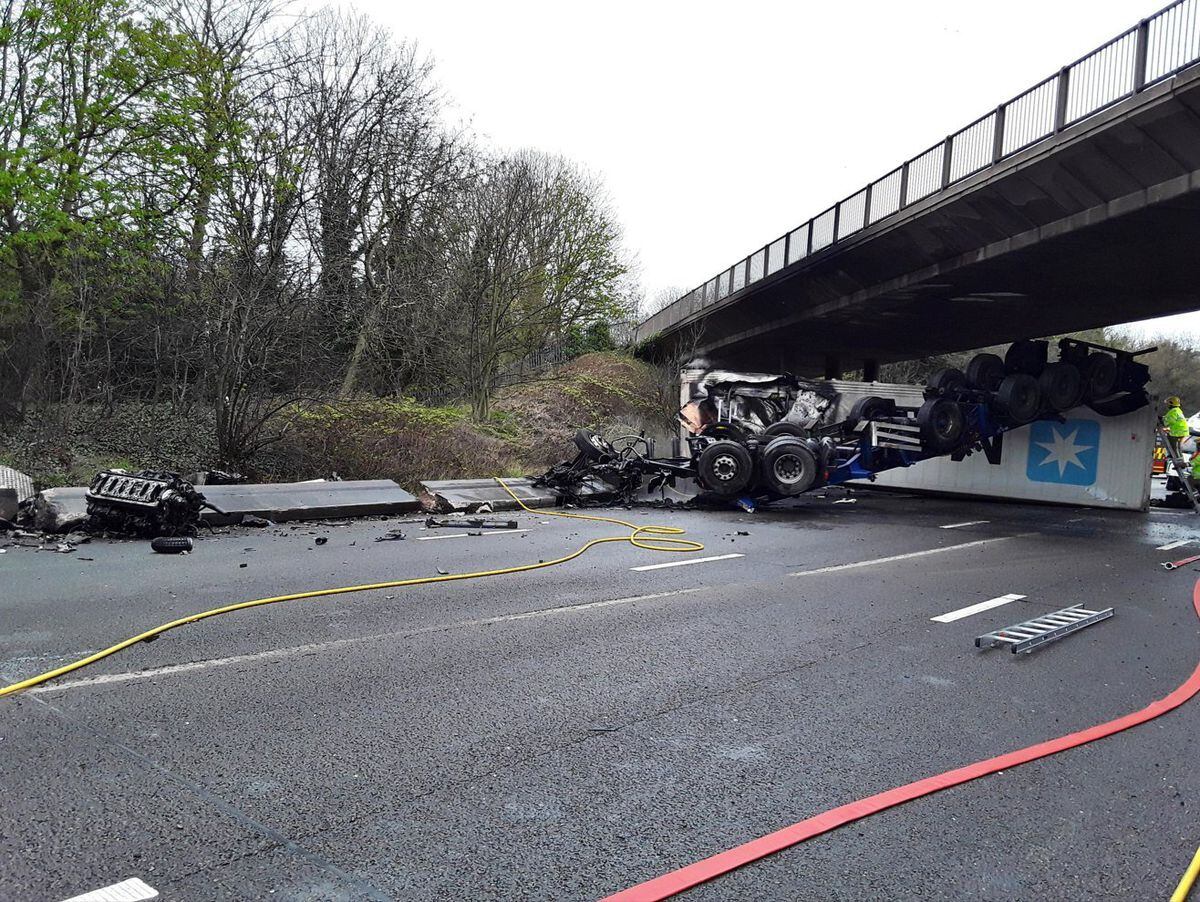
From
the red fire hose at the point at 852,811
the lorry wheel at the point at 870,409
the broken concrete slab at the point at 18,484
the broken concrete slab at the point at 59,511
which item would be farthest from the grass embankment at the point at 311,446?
the red fire hose at the point at 852,811

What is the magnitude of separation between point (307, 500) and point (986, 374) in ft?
42.0

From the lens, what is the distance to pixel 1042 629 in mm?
5766

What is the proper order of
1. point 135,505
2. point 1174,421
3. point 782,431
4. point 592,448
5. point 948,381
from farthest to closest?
point 1174,421
point 948,381
point 782,431
point 592,448
point 135,505

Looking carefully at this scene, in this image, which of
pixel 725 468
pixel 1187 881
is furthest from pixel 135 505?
pixel 1187 881

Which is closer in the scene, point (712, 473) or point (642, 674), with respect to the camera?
point (642, 674)

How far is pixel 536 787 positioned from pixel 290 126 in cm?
1613

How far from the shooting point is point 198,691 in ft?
13.1

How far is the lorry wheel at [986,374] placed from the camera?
50.4 feet

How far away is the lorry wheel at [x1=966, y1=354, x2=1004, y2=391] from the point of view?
15.4 metres

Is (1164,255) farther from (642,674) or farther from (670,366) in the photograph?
(670,366)

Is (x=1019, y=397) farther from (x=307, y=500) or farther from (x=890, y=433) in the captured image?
(x=307, y=500)

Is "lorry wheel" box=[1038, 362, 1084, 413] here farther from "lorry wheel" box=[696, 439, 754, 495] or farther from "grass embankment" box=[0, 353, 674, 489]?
"grass embankment" box=[0, 353, 674, 489]

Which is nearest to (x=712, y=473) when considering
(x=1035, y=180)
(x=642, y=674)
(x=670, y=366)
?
(x=1035, y=180)

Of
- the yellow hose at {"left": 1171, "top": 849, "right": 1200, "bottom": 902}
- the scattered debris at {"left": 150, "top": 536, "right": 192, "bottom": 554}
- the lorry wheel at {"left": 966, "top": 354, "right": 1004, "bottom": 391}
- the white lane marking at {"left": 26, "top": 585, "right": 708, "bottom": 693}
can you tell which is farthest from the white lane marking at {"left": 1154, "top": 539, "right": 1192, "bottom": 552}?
the scattered debris at {"left": 150, "top": 536, "right": 192, "bottom": 554}
